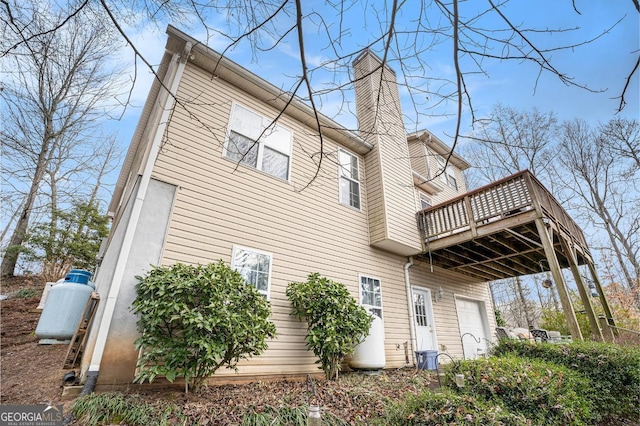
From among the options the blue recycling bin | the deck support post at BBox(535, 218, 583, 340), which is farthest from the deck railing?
the blue recycling bin

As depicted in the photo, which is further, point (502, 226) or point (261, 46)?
point (502, 226)

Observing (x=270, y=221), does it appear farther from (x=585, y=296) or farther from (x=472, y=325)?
(x=472, y=325)

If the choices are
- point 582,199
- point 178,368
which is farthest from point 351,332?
point 582,199

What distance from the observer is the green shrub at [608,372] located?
14.0 feet

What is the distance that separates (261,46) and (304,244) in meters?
4.80

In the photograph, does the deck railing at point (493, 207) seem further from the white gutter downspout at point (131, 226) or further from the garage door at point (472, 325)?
the white gutter downspout at point (131, 226)

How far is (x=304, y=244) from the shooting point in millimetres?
6543

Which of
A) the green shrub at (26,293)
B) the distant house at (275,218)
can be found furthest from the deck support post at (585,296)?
the green shrub at (26,293)

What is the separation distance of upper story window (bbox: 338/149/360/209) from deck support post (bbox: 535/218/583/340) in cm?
416

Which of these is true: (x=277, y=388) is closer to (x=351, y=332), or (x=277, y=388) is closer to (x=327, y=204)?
(x=351, y=332)

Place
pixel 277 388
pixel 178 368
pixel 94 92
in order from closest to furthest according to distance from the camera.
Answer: pixel 178 368
pixel 277 388
pixel 94 92

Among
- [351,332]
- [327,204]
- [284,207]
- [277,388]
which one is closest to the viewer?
[277,388]

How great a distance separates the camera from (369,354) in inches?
232

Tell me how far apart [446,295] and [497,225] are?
11.6 ft
